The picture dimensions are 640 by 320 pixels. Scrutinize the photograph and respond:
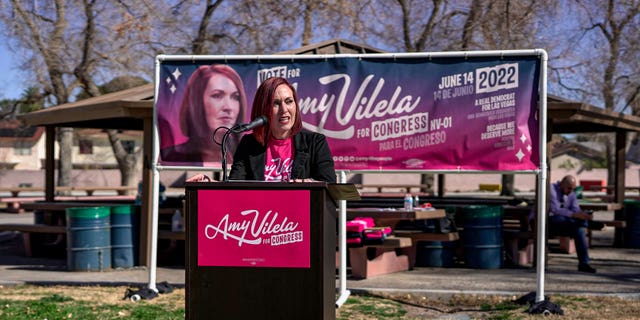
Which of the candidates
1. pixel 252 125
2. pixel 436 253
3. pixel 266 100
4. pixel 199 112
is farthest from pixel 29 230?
pixel 252 125

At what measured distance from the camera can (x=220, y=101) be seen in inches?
348

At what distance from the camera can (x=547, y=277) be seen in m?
10.2

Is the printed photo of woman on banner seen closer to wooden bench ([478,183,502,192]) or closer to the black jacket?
the black jacket

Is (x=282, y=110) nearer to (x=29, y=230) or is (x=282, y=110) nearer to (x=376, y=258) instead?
(x=376, y=258)

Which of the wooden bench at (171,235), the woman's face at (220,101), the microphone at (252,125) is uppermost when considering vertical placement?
the woman's face at (220,101)

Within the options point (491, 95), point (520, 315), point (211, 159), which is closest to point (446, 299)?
point (520, 315)

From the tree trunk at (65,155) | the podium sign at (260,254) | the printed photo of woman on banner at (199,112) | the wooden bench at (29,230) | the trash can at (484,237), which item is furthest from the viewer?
the tree trunk at (65,155)

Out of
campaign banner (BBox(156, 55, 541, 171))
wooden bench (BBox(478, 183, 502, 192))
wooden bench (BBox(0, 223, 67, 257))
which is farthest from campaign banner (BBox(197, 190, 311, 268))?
wooden bench (BBox(478, 183, 502, 192))

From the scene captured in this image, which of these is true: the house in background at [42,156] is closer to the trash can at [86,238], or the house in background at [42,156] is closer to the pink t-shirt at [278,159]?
the trash can at [86,238]

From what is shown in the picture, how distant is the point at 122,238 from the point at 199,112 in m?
3.46

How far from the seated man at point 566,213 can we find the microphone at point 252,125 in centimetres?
772

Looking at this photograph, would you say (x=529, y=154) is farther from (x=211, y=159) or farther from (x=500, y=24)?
(x=500, y=24)

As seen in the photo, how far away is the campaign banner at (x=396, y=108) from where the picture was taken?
802 centimetres

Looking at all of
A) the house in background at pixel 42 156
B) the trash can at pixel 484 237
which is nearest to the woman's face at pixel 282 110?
the trash can at pixel 484 237
